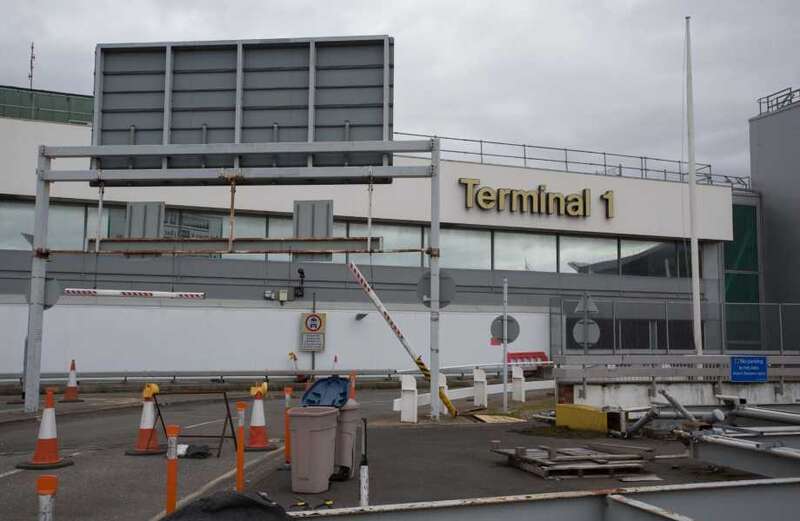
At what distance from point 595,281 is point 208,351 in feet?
57.3

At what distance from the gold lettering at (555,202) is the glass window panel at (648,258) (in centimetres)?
407

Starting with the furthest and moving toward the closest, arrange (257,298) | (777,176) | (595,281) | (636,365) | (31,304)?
(777,176) → (595,281) → (257,298) → (636,365) → (31,304)

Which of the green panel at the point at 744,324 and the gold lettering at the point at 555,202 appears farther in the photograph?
the gold lettering at the point at 555,202

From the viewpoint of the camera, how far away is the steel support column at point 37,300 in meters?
16.5

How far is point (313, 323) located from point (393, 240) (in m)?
5.47

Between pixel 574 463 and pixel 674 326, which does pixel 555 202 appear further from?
pixel 574 463

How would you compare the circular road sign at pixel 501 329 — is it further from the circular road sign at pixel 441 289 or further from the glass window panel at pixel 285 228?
the glass window panel at pixel 285 228

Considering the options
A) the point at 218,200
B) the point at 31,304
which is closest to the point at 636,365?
the point at 31,304

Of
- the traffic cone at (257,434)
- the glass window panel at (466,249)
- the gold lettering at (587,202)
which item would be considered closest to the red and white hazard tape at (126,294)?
the glass window panel at (466,249)

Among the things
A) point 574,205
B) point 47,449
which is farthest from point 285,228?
point 47,449

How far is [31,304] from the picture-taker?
1678cm

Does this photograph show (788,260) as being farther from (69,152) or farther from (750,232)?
(69,152)

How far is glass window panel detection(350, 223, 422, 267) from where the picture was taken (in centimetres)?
3094

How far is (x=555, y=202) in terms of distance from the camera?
33.1 m
